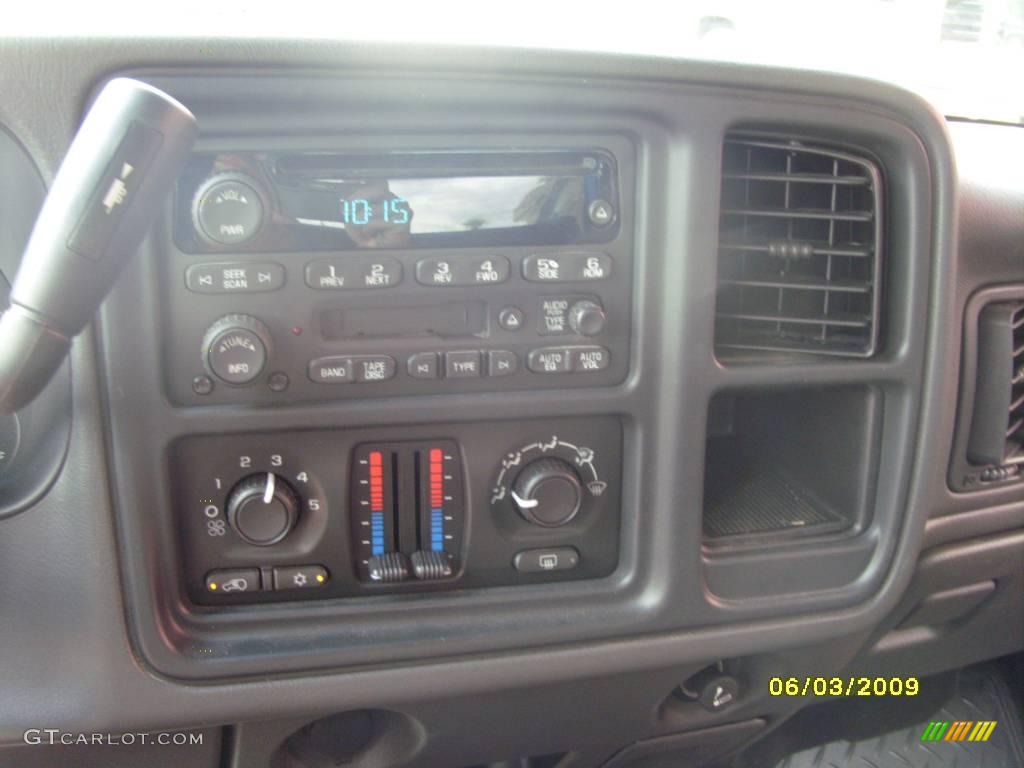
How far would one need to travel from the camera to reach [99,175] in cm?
66

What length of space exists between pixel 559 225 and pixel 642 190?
88mm

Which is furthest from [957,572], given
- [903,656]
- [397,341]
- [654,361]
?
[397,341]

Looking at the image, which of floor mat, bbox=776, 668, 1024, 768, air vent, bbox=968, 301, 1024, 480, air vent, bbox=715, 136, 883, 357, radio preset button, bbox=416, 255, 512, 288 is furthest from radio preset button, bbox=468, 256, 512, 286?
floor mat, bbox=776, 668, 1024, 768

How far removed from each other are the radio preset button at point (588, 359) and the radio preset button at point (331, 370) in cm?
21

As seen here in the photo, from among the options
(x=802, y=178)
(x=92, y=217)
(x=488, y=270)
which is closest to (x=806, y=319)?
A: (x=802, y=178)

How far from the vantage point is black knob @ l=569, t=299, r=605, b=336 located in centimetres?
87

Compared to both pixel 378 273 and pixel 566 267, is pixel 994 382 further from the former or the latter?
pixel 378 273

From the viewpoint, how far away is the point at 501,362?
0.86 m

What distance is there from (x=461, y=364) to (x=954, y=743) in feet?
3.79

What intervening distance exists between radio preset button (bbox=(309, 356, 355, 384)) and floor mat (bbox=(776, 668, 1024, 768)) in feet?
3.38

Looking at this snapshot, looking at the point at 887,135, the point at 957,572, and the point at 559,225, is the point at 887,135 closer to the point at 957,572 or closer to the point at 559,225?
the point at 559,225

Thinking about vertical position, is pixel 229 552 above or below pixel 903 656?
above
